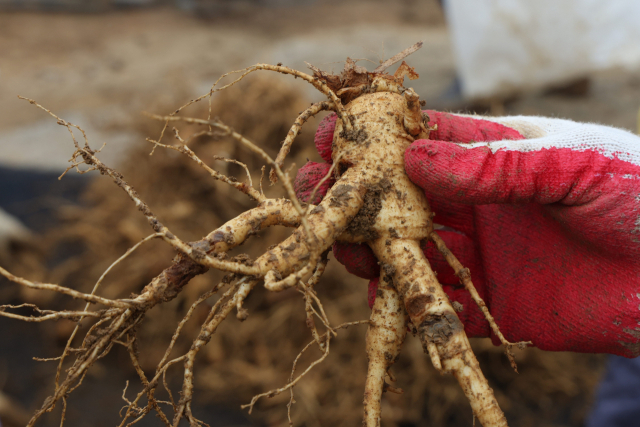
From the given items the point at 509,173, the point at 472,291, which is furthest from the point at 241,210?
the point at 509,173

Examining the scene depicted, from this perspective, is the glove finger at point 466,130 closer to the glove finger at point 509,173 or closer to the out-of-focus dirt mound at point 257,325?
the glove finger at point 509,173

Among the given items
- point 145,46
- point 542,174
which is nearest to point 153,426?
point 542,174

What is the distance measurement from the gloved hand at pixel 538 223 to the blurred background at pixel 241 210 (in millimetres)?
417

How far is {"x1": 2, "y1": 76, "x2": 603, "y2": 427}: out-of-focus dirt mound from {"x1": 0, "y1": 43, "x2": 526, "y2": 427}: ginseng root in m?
1.31

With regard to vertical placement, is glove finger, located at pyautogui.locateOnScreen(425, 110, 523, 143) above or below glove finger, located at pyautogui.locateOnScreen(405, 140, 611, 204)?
above

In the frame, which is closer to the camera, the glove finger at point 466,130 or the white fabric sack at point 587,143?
the white fabric sack at point 587,143

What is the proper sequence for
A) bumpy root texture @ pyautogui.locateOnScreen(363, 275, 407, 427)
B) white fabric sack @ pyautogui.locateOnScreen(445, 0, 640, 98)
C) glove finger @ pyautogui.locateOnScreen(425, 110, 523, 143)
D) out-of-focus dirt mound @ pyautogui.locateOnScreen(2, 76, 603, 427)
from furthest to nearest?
white fabric sack @ pyautogui.locateOnScreen(445, 0, 640, 98)
out-of-focus dirt mound @ pyautogui.locateOnScreen(2, 76, 603, 427)
glove finger @ pyautogui.locateOnScreen(425, 110, 523, 143)
bumpy root texture @ pyautogui.locateOnScreen(363, 275, 407, 427)

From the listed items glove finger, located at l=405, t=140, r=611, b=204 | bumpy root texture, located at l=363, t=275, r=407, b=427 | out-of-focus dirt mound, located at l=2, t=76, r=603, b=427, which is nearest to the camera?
glove finger, located at l=405, t=140, r=611, b=204

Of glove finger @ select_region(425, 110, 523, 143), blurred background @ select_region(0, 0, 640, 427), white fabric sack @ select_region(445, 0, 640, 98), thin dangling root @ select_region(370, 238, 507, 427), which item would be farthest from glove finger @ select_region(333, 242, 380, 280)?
white fabric sack @ select_region(445, 0, 640, 98)

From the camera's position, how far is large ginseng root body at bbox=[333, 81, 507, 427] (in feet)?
3.92

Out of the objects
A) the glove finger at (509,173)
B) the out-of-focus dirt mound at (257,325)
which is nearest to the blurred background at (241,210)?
the out-of-focus dirt mound at (257,325)

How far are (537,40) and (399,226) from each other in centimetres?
396

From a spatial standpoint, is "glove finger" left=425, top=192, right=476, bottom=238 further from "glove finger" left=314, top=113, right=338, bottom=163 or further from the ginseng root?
"glove finger" left=314, top=113, right=338, bottom=163

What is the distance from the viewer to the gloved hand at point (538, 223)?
1.16 metres
